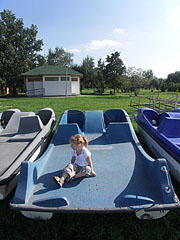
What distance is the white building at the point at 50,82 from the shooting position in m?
26.9

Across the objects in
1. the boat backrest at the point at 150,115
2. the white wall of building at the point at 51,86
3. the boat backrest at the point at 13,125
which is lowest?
the boat backrest at the point at 13,125

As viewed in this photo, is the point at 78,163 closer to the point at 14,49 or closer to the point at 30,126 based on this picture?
the point at 30,126

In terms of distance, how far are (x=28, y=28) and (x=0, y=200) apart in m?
35.7

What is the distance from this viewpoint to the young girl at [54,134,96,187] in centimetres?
314

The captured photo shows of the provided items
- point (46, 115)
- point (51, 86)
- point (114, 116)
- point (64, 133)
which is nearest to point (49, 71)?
point (51, 86)

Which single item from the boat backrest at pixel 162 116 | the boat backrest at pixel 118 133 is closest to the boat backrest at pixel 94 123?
the boat backrest at pixel 118 133

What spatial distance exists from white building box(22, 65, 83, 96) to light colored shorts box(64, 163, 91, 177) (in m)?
24.2

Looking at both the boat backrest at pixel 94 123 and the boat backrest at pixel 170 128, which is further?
the boat backrest at pixel 94 123

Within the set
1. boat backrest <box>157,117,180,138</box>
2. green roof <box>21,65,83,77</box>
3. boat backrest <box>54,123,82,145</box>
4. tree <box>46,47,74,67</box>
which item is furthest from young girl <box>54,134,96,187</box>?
tree <box>46,47,74,67</box>

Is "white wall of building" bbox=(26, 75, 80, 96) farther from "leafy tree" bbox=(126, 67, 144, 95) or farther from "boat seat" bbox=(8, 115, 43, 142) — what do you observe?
"boat seat" bbox=(8, 115, 43, 142)

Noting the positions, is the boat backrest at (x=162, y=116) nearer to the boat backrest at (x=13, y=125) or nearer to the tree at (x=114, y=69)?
the boat backrest at (x=13, y=125)

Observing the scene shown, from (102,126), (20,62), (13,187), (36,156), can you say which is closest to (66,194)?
(13,187)

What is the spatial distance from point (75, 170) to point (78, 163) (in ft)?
0.45

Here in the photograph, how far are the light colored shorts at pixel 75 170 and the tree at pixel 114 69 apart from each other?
3208cm
